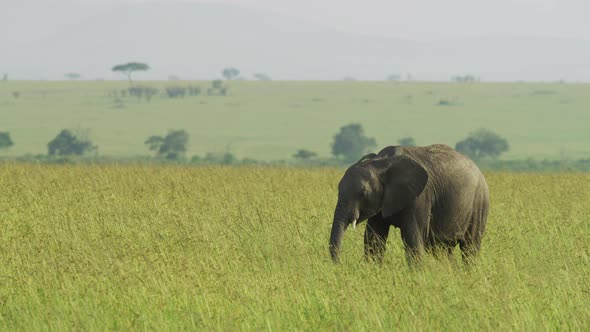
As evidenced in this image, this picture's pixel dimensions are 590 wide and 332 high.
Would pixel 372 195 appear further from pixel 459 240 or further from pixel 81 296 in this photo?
pixel 81 296

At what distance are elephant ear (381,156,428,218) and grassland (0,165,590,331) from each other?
2.11 feet

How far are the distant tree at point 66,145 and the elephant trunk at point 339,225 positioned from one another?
3095 inches

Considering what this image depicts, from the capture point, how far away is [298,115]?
12812 cm

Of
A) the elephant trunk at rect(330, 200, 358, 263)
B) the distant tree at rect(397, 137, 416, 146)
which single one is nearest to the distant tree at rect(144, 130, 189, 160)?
the distant tree at rect(397, 137, 416, 146)

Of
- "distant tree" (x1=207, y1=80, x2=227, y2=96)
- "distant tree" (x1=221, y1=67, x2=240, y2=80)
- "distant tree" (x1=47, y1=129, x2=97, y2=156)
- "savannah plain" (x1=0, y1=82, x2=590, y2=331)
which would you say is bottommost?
"distant tree" (x1=47, y1=129, x2=97, y2=156)

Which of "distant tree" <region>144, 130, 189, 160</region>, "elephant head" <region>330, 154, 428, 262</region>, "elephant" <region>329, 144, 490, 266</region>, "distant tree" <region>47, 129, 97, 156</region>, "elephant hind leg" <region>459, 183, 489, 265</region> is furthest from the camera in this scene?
"distant tree" <region>144, 130, 189, 160</region>

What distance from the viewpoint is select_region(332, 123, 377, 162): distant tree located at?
308ft

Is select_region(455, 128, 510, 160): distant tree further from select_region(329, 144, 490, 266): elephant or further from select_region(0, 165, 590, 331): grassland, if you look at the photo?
select_region(329, 144, 490, 266): elephant

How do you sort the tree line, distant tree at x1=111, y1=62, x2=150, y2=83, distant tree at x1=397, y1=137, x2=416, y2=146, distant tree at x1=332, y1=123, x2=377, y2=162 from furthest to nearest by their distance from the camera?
distant tree at x1=111, y1=62, x2=150, y2=83 → distant tree at x1=397, y1=137, x2=416, y2=146 → distant tree at x1=332, y1=123, x2=377, y2=162 → the tree line

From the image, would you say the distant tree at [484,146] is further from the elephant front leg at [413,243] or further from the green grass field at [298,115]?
the elephant front leg at [413,243]

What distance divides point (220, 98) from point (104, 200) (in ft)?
403

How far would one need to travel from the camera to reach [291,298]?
26.7ft

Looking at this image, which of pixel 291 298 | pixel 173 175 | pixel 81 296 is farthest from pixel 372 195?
pixel 173 175

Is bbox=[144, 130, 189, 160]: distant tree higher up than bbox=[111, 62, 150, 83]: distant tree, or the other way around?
bbox=[111, 62, 150, 83]: distant tree
